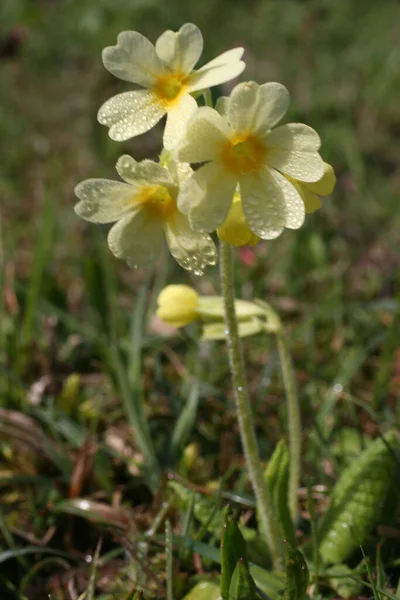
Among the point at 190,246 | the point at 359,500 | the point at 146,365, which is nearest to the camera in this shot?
the point at 190,246

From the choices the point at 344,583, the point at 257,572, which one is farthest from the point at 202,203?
the point at 344,583

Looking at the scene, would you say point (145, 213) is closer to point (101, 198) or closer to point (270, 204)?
point (101, 198)

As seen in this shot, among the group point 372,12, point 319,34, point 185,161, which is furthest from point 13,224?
point 372,12

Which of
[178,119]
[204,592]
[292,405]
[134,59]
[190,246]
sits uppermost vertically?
→ [134,59]

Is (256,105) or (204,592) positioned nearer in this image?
(256,105)

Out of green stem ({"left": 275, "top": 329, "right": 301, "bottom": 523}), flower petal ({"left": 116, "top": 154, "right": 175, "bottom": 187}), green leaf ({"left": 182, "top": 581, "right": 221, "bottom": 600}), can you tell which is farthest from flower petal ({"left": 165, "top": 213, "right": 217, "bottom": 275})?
green leaf ({"left": 182, "top": 581, "right": 221, "bottom": 600})

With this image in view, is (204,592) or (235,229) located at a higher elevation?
(235,229)

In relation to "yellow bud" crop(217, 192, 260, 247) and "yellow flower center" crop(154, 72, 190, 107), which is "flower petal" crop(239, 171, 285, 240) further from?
"yellow flower center" crop(154, 72, 190, 107)
